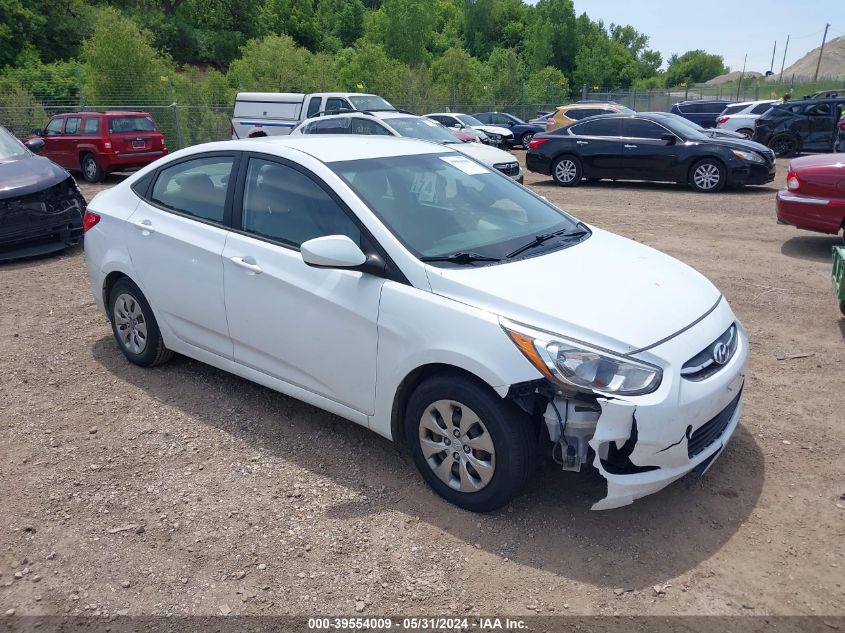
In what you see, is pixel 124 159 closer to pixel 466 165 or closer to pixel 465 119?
pixel 465 119

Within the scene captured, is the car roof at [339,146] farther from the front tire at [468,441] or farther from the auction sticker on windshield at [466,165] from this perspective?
the front tire at [468,441]

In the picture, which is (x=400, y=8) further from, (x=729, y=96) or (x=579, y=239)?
(x=579, y=239)

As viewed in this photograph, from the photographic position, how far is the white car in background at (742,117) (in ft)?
76.5

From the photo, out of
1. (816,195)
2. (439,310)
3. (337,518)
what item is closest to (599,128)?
(816,195)

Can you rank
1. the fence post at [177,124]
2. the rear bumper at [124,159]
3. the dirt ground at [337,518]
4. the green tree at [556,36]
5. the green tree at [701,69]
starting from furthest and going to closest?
the green tree at [701,69] < the green tree at [556,36] < the fence post at [177,124] < the rear bumper at [124,159] < the dirt ground at [337,518]

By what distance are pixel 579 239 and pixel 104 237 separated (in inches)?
132

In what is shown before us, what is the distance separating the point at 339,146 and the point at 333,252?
3.71 feet

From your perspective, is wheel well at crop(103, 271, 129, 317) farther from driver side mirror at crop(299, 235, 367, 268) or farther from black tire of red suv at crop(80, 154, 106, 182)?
black tire of red suv at crop(80, 154, 106, 182)

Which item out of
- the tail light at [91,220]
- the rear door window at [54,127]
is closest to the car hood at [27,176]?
the tail light at [91,220]

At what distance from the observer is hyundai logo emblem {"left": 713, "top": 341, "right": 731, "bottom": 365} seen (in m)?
3.42

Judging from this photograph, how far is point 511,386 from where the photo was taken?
3117 mm

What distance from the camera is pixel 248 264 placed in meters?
4.13

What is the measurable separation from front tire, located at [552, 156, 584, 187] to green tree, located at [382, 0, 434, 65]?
5006 cm

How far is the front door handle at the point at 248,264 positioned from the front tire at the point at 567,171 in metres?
12.4
